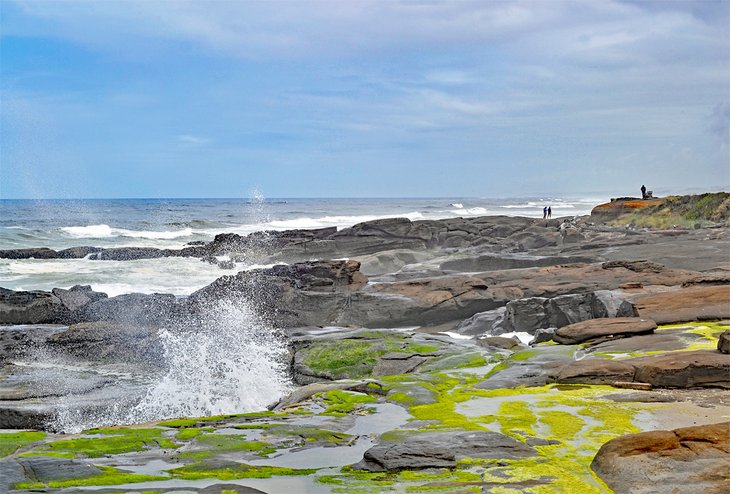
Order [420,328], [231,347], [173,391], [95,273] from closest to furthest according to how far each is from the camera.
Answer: [173,391], [231,347], [420,328], [95,273]

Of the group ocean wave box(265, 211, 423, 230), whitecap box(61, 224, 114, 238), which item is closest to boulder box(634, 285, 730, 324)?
whitecap box(61, 224, 114, 238)

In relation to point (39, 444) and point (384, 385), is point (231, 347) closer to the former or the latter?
point (384, 385)

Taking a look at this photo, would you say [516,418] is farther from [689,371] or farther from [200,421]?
[200,421]

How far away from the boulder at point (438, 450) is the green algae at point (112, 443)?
9.22 feet

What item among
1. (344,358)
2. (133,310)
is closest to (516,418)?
(344,358)

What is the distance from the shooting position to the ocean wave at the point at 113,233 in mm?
Answer: 64875

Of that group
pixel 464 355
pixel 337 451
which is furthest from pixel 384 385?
pixel 337 451

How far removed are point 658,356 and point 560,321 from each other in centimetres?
679

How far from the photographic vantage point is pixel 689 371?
475 inches

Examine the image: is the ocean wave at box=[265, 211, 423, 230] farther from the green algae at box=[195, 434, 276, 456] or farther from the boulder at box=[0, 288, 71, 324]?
the green algae at box=[195, 434, 276, 456]

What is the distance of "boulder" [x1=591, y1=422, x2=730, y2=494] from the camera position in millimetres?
7117

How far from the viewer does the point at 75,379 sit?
15531 mm

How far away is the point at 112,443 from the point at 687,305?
1323 cm

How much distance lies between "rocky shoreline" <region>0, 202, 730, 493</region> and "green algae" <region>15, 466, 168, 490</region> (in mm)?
31
